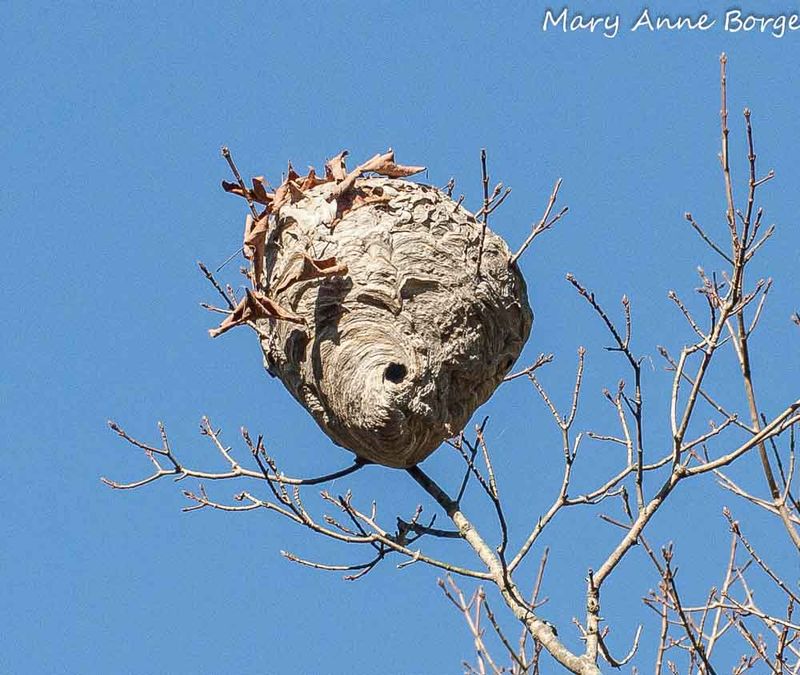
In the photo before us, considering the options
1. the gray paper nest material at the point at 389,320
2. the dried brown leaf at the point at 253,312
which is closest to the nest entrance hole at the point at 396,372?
the gray paper nest material at the point at 389,320

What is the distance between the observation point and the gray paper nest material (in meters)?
6.32

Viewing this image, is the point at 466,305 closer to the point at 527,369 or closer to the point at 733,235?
the point at 527,369

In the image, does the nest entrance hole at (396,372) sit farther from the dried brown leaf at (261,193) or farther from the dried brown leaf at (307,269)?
the dried brown leaf at (261,193)

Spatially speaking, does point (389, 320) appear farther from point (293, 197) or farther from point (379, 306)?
point (293, 197)

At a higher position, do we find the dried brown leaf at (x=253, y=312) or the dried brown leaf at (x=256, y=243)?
the dried brown leaf at (x=256, y=243)

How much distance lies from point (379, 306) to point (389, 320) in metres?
0.09

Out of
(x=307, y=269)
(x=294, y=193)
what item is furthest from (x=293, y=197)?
(x=307, y=269)

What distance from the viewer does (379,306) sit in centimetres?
644

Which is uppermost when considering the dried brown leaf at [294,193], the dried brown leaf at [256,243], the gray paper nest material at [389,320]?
the dried brown leaf at [294,193]

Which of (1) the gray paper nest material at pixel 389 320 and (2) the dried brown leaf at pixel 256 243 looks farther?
(2) the dried brown leaf at pixel 256 243

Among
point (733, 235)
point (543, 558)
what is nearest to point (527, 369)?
point (543, 558)

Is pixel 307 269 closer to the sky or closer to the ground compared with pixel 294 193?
closer to the ground

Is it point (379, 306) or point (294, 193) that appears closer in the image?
point (379, 306)

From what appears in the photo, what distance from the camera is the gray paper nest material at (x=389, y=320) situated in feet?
20.7
